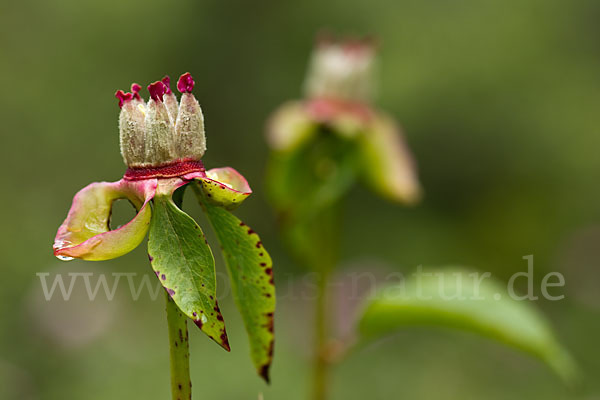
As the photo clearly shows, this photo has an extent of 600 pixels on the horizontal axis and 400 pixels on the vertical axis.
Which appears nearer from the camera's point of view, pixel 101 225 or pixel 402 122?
pixel 101 225

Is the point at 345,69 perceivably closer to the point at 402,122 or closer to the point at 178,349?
the point at 178,349

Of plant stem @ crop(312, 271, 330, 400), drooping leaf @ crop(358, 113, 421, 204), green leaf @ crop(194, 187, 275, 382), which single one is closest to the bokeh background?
plant stem @ crop(312, 271, 330, 400)

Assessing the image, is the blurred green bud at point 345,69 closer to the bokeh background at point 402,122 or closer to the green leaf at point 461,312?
the green leaf at point 461,312

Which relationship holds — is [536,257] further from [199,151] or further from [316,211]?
[199,151]

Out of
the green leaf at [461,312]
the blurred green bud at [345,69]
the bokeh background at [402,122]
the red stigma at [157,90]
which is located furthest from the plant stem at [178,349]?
the bokeh background at [402,122]

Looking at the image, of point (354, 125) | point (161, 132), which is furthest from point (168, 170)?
point (354, 125)

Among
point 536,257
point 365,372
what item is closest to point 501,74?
point 536,257
